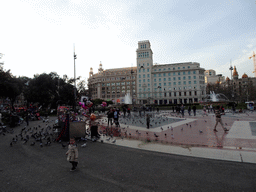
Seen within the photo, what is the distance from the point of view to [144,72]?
8525cm

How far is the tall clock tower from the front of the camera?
8406cm

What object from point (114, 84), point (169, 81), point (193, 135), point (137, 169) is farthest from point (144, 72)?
point (137, 169)

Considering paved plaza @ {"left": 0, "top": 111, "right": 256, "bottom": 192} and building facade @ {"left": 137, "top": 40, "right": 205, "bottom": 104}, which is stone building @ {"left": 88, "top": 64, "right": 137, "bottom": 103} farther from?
paved plaza @ {"left": 0, "top": 111, "right": 256, "bottom": 192}

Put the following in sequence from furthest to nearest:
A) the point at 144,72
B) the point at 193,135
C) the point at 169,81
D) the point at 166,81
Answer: the point at 144,72 < the point at 166,81 < the point at 169,81 < the point at 193,135

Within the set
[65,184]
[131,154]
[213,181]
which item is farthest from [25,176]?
[213,181]

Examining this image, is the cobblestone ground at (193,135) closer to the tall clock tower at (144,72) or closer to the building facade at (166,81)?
the building facade at (166,81)

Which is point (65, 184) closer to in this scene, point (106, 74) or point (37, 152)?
point (37, 152)

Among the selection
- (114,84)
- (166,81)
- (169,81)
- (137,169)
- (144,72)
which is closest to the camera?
(137,169)

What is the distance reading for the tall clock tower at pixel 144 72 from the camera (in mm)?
84062

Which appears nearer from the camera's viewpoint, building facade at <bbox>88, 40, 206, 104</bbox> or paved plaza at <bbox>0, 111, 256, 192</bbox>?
paved plaza at <bbox>0, 111, 256, 192</bbox>

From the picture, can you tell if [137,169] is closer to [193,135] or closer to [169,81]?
[193,135]

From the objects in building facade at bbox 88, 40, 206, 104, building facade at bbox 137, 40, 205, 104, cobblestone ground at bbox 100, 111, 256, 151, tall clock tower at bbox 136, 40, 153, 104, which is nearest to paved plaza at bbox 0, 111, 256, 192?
cobblestone ground at bbox 100, 111, 256, 151

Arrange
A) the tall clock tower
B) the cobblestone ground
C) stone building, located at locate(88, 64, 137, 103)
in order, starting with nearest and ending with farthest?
the cobblestone ground, the tall clock tower, stone building, located at locate(88, 64, 137, 103)

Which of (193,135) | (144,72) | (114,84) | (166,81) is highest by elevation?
(144,72)
